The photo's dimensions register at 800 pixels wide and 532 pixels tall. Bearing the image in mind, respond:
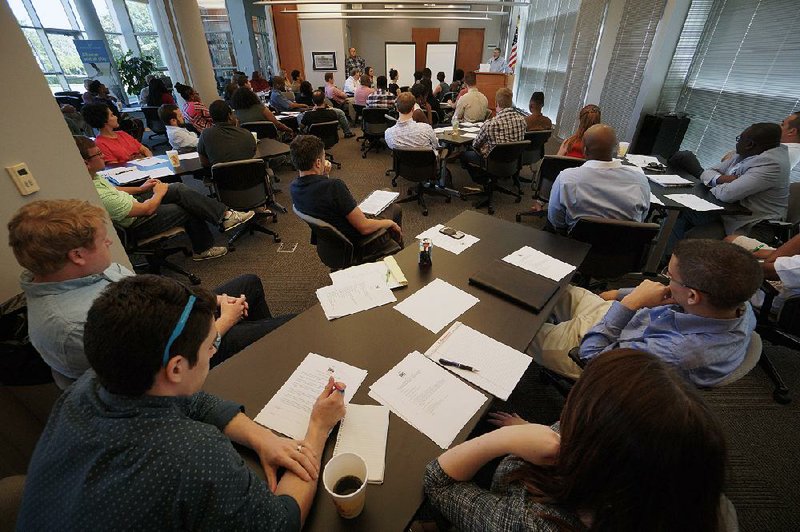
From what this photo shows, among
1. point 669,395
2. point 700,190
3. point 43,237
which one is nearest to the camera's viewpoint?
point 669,395

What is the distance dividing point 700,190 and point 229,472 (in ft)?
12.7

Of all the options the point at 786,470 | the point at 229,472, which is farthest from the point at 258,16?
the point at 786,470

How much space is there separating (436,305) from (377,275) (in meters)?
0.37

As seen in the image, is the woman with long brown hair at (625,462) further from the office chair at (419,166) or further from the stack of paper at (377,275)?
the office chair at (419,166)

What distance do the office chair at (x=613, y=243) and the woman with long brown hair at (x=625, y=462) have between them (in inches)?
62.4

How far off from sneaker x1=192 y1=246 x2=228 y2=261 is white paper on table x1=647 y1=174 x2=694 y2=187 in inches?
169

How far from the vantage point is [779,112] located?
3180 mm

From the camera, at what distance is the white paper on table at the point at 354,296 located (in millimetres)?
1503

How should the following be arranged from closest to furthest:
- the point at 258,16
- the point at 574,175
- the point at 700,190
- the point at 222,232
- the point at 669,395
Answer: the point at 669,395 < the point at 574,175 < the point at 700,190 < the point at 222,232 < the point at 258,16

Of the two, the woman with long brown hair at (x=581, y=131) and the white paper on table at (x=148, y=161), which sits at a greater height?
the woman with long brown hair at (x=581, y=131)

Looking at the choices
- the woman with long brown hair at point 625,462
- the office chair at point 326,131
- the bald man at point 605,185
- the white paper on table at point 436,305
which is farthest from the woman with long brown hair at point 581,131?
the office chair at point 326,131

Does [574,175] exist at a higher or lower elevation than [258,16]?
lower

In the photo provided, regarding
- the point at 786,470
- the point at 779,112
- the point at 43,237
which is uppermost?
the point at 779,112

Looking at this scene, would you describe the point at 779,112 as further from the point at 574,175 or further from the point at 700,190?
the point at 574,175
